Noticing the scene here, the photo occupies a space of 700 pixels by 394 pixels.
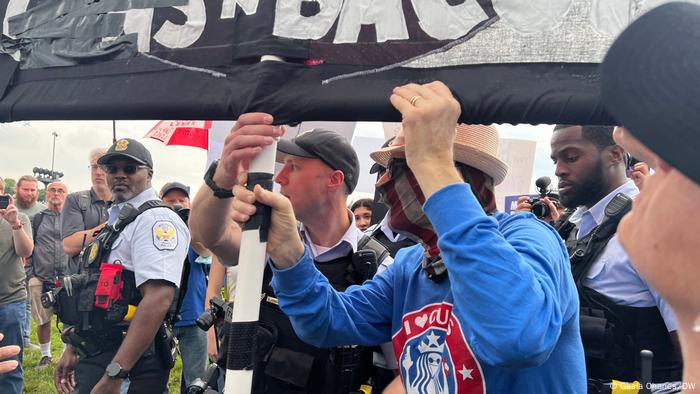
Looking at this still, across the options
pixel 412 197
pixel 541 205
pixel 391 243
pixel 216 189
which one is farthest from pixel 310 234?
pixel 541 205

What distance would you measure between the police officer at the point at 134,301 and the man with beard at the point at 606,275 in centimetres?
215

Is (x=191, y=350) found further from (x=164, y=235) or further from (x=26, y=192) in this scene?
(x=26, y=192)

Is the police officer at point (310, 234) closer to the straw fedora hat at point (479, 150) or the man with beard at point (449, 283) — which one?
the man with beard at point (449, 283)

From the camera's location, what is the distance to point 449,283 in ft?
5.46

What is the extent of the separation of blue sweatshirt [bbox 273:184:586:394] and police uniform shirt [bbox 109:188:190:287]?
1.69 metres

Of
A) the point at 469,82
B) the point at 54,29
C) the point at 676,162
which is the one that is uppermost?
the point at 54,29

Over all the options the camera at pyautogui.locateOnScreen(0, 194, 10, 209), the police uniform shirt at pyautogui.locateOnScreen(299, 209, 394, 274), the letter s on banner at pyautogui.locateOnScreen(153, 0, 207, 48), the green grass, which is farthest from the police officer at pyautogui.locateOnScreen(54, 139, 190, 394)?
the green grass

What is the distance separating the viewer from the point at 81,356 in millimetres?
3566

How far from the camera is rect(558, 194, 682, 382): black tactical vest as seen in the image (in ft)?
8.70

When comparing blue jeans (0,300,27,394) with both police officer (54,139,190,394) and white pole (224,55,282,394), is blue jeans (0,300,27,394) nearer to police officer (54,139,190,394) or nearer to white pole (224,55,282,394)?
police officer (54,139,190,394)

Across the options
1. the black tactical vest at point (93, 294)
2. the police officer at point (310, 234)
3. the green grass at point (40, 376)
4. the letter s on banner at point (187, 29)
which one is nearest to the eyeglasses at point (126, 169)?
the black tactical vest at point (93, 294)

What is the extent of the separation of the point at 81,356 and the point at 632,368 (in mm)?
2920

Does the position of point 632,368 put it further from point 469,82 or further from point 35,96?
point 35,96

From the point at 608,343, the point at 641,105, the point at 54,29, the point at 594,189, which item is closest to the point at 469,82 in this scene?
the point at 641,105
